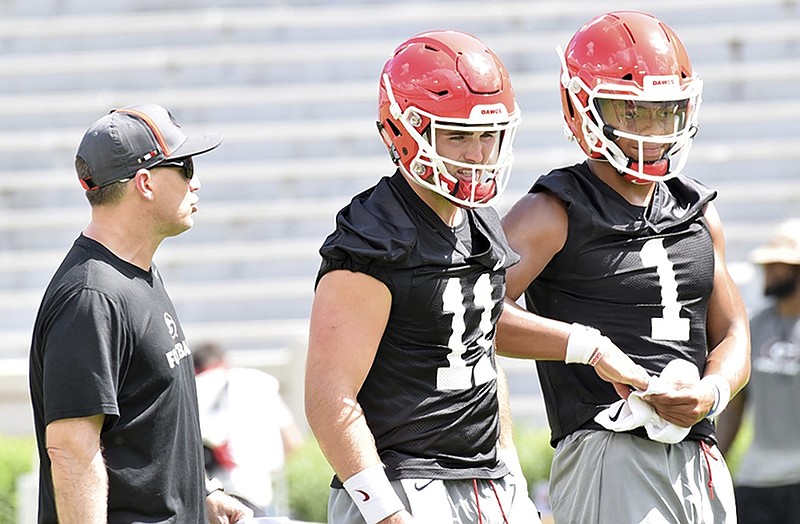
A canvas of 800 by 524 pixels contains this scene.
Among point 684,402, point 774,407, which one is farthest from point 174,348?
point 774,407

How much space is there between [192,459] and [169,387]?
0.21 metres

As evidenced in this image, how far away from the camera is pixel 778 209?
1120 centimetres

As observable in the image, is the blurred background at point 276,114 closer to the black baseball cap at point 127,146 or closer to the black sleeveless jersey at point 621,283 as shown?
the black sleeveless jersey at point 621,283

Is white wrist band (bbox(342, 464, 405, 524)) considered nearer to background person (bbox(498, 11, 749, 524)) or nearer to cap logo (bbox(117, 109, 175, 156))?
background person (bbox(498, 11, 749, 524))

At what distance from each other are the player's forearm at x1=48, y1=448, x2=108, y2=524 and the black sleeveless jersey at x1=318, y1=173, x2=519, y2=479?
0.65 metres

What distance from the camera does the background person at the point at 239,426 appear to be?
682 cm

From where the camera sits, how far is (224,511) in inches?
147

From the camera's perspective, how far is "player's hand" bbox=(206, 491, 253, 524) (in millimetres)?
3709

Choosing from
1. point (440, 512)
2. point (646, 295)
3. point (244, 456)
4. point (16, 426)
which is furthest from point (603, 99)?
point (16, 426)

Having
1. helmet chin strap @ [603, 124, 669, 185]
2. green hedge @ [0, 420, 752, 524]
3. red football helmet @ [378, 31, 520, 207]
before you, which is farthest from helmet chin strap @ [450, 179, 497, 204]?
green hedge @ [0, 420, 752, 524]

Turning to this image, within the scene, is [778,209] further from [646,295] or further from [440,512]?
Result: [440,512]

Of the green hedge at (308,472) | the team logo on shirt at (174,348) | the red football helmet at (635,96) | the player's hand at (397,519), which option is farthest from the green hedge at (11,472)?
the player's hand at (397,519)

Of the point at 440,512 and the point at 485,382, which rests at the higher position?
the point at 485,382

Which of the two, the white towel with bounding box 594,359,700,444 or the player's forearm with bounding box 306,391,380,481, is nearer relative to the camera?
the player's forearm with bounding box 306,391,380,481
